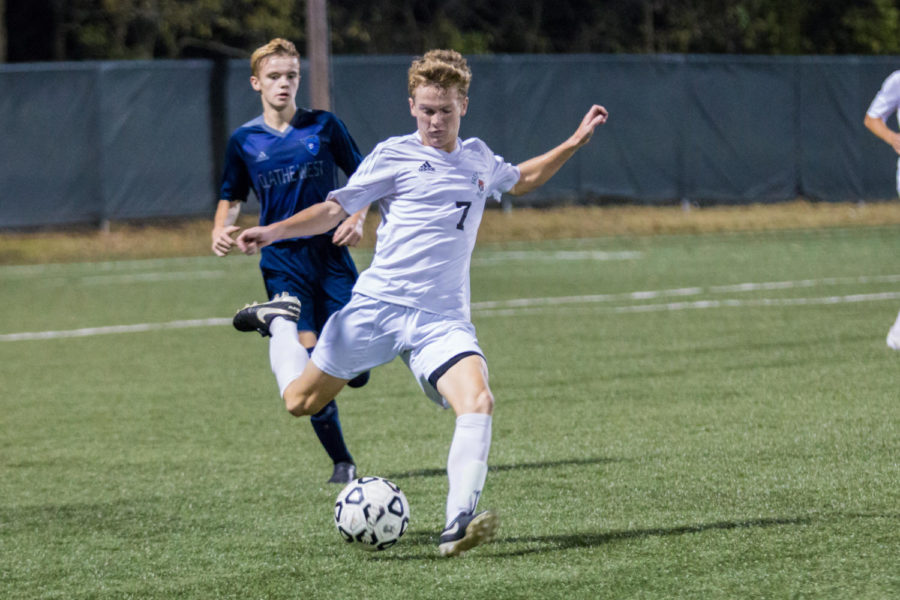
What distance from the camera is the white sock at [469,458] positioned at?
16.9ft

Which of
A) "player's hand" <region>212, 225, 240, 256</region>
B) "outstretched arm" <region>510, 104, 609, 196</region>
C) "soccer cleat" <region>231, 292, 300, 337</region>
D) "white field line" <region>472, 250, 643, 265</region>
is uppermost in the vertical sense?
"outstretched arm" <region>510, 104, 609, 196</region>

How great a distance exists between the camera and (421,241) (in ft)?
18.4

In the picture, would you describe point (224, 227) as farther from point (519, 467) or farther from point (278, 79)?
point (519, 467)

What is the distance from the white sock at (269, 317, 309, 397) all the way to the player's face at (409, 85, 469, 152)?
46.1 inches

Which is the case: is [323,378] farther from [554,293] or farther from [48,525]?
[554,293]

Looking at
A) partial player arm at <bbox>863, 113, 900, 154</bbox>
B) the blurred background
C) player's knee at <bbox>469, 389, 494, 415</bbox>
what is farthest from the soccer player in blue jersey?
the blurred background

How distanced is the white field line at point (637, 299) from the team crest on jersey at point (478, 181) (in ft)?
26.4

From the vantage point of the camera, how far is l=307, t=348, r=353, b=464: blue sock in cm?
693

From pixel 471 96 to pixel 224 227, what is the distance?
1736 centimetres

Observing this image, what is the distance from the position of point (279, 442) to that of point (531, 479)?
6.25 feet

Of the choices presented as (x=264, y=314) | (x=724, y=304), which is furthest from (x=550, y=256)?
(x=264, y=314)

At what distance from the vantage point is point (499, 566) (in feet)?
17.2

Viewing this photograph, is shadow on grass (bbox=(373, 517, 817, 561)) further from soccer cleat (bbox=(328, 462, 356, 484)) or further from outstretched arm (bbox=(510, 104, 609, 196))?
outstretched arm (bbox=(510, 104, 609, 196))

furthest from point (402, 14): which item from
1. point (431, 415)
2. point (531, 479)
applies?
point (531, 479)
